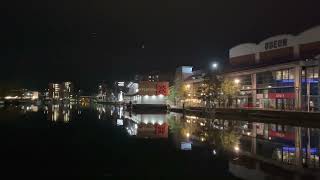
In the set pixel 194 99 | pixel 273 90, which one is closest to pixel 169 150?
pixel 273 90

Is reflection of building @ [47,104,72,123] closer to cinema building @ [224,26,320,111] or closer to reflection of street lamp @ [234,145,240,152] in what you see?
reflection of street lamp @ [234,145,240,152]

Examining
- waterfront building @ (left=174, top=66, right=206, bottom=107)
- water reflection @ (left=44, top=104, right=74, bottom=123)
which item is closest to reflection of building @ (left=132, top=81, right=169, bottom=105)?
waterfront building @ (left=174, top=66, right=206, bottom=107)

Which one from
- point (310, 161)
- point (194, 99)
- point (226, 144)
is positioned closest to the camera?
point (310, 161)

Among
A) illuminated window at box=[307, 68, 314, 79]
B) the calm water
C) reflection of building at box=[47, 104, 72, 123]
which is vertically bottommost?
the calm water

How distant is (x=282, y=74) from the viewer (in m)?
68.7

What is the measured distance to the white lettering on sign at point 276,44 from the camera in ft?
262

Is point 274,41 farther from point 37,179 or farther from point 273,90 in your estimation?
point 37,179

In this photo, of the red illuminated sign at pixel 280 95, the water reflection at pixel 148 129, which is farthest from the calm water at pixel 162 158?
the red illuminated sign at pixel 280 95

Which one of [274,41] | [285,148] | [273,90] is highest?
[274,41]

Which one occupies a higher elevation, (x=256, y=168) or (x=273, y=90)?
(x=273, y=90)

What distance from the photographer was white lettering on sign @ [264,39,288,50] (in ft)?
262

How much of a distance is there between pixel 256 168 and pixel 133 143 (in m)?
10.6

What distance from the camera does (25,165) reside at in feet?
49.9

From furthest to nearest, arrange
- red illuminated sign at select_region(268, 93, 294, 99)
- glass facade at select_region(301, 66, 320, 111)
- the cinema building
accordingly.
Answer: red illuminated sign at select_region(268, 93, 294, 99)
the cinema building
glass facade at select_region(301, 66, 320, 111)
